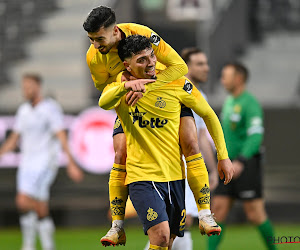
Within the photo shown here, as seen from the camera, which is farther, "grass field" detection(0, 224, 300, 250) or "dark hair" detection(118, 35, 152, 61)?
"grass field" detection(0, 224, 300, 250)

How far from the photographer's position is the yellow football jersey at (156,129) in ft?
16.0

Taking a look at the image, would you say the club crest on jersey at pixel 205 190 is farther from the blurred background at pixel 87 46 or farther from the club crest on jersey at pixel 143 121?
the blurred background at pixel 87 46

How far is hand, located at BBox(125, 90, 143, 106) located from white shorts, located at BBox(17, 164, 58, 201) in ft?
15.3

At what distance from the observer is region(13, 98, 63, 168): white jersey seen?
9.27 m

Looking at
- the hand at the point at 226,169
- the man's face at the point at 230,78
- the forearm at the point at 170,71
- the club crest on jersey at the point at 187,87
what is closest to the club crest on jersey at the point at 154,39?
the forearm at the point at 170,71

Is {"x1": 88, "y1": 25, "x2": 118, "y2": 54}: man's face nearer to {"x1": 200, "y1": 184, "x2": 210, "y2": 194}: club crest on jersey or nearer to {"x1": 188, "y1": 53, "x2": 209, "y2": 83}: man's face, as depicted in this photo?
{"x1": 200, "y1": 184, "x2": 210, "y2": 194}: club crest on jersey

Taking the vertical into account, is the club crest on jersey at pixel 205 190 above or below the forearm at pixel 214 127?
below

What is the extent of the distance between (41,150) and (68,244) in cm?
126

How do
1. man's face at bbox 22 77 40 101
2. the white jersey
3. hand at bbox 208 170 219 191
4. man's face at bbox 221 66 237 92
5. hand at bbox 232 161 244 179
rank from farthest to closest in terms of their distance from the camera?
the white jersey → man's face at bbox 22 77 40 101 → man's face at bbox 221 66 237 92 → hand at bbox 232 161 244 179 → hand at bbox 208 170 219 191

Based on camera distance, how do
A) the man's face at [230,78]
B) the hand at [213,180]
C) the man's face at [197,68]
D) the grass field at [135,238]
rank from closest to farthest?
the man's face at [197,68]
the hand at [213,180]
the man's face at [230,78]
the grass field at [135,238]

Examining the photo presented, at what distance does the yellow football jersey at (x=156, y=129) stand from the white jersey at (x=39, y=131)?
439 centimetres

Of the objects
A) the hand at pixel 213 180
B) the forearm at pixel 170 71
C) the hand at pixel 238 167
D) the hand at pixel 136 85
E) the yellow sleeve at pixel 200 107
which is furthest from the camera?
the hand at pixel 238 167

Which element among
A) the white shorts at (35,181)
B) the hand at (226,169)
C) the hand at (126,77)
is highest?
the hand at (126,77)

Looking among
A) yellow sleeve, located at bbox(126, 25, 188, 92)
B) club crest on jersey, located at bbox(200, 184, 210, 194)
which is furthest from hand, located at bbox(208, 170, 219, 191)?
yellow sleeve, located at bbox(126, 25, 188, 92)
